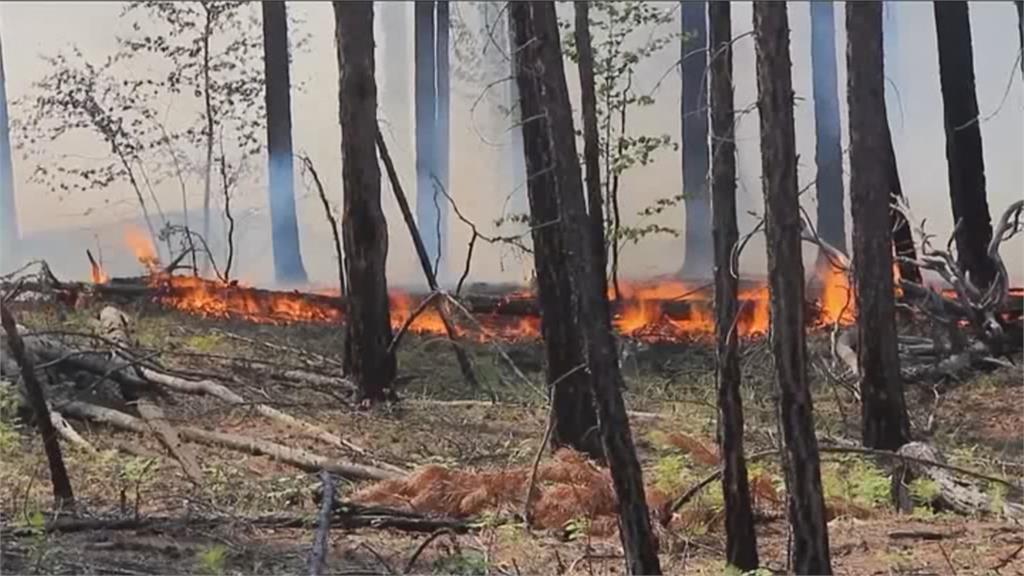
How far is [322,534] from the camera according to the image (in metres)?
2.87

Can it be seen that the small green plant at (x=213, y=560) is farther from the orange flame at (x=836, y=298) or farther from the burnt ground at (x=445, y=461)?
the orange flame at (x=836, y=298)

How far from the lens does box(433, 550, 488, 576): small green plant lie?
9.48ft

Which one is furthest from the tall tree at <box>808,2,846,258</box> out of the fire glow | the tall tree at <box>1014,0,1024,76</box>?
the tall tree at <box>1014,0,1024,76</box>

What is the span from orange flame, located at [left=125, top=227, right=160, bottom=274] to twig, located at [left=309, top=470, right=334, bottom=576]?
114cm

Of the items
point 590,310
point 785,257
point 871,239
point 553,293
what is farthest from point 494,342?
point 785,257

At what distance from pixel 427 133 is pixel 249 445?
1.25 m

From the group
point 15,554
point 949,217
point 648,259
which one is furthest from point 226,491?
point 949,217

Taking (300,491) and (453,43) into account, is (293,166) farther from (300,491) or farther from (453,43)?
(300,491)

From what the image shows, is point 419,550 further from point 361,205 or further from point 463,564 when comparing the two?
point 361,205

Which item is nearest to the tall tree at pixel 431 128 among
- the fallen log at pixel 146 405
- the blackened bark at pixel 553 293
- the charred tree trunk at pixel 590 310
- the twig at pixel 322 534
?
the blackened bark at pixel 553 293

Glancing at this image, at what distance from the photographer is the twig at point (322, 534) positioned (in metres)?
2.78

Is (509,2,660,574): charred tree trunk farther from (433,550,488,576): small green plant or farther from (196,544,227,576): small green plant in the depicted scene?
(196,544,227,576): small green plant

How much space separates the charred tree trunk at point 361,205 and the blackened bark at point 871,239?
1.51m

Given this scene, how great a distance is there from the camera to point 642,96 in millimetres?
4051
